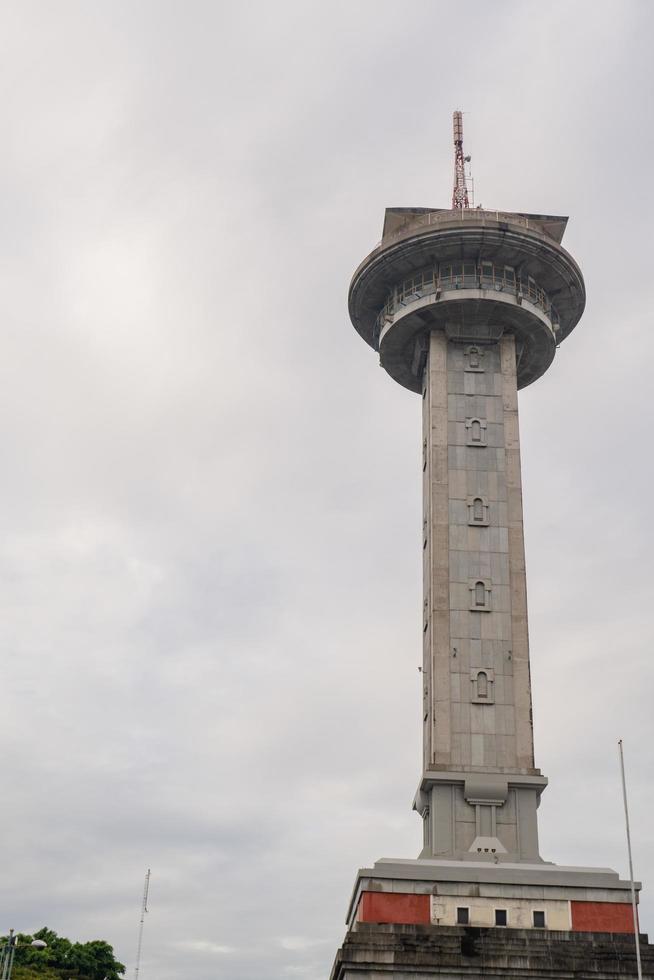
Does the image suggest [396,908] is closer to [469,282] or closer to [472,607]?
[472,607]

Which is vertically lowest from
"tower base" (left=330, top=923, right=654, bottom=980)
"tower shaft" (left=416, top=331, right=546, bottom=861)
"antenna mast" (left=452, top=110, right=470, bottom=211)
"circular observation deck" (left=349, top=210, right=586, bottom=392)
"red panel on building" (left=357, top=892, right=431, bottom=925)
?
"tower base" (left=330, top=923, right=654, bottom=980)

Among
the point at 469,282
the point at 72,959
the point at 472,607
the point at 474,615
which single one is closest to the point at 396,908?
the point at 474,615

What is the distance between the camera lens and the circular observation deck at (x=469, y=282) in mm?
85500

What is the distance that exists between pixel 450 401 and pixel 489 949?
38.5 m

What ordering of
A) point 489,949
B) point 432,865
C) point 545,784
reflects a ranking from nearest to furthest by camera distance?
1. point 489,949
2. point 432,865
3. point 545,784

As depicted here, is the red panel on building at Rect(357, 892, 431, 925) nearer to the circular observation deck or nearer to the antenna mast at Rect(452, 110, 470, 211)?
the circular observation deck

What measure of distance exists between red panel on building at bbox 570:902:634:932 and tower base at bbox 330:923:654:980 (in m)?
1.91

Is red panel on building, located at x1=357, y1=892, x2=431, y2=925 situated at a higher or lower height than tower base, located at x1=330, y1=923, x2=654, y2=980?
higher

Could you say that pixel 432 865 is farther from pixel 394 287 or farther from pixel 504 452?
pixel 394 287

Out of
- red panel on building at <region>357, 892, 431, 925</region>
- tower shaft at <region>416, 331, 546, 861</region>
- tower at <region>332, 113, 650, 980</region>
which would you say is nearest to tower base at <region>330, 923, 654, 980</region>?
tower at <region>332, 113, 650, 980</region>

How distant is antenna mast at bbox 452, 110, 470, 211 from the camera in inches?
A: 3802

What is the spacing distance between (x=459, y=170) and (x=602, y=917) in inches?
2399

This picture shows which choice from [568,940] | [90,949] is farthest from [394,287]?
[90,949]

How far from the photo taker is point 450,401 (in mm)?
84312
